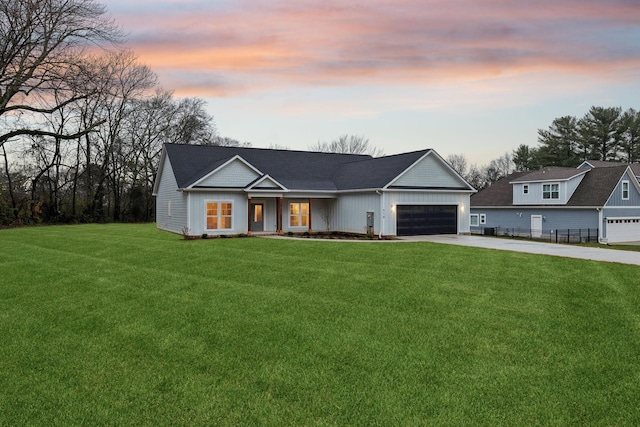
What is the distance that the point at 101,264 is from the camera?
43.7 ft

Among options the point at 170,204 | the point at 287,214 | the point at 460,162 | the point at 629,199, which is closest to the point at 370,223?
the point at 287,214

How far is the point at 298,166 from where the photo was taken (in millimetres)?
28766

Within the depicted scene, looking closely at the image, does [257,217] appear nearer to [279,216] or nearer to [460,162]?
[279,216]

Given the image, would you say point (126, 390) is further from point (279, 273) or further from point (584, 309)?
point (584, 309)

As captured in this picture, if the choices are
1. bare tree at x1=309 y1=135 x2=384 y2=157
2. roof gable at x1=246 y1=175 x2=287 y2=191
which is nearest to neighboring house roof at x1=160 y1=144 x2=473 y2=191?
roof gable at x1=246 y1=175 x2=287 y2=191

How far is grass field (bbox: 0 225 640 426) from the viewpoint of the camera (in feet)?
15.0

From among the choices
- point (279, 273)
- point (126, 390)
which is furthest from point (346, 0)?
point (126, 390)

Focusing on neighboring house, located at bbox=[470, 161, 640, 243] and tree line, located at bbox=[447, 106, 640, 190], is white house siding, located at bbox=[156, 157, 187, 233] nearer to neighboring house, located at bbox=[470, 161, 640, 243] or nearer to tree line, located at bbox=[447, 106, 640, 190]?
neighboring house, located at bbox=[470, 161, 640, 243]

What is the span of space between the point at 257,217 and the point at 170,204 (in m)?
5.44

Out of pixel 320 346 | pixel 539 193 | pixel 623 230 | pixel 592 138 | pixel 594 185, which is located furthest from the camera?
pixel 592 138

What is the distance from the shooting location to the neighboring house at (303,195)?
2348 cm

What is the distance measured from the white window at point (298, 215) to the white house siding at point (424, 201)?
535 centimetres

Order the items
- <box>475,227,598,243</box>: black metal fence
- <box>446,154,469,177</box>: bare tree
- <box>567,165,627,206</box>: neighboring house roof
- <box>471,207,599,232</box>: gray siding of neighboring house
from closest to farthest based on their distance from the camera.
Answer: <box>475,227,598,243</box>: black metal fence → <box>567,165,627,206</box>: neighboring house roof → <box>471,207,599,232</box>: gray siding of neighboring house → <box>446,154,469,177</box>: bare tree

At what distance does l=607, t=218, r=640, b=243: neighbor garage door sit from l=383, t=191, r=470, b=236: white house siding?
11.3m
